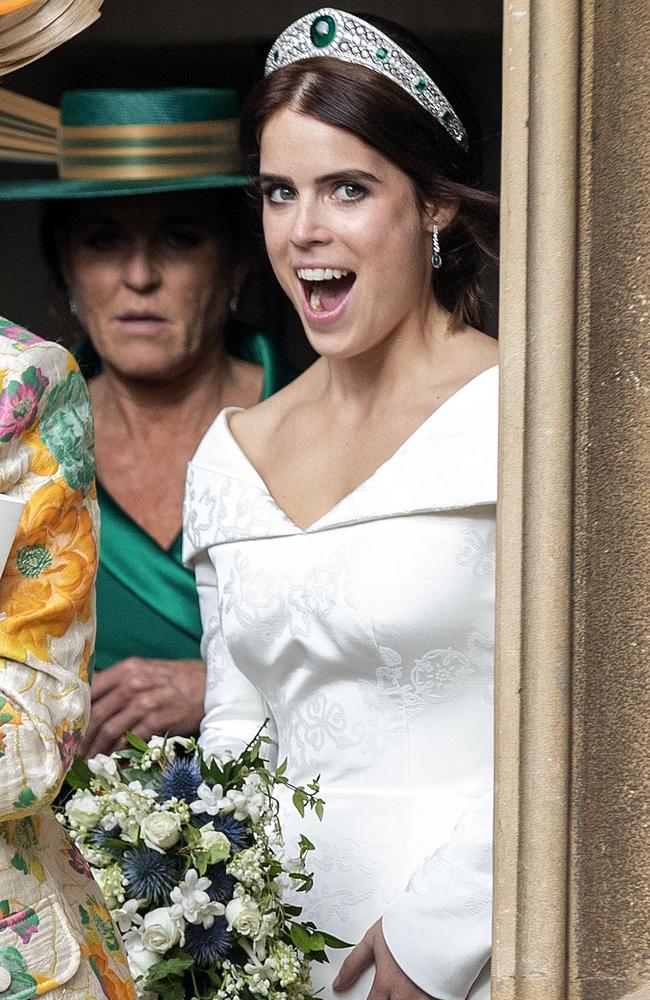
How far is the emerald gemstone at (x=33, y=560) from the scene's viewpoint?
50.3 inches

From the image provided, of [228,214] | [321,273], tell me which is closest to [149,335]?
[228,214]

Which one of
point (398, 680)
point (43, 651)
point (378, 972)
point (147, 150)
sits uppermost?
point (147, 150)

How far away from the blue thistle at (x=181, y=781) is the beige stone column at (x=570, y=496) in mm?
625

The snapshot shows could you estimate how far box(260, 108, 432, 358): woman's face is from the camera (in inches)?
79.0

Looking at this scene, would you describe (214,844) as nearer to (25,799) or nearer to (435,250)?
(25,799)

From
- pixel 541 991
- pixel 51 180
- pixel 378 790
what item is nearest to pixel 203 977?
pixel 378 790

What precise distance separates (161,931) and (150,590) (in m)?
0.75

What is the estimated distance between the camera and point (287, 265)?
207 centimetres

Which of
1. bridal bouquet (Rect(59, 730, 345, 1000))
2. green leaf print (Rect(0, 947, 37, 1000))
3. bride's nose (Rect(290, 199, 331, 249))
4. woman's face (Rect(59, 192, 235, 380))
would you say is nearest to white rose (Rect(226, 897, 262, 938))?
bridal bouquet (Rect(59, 730, 345, 1000))

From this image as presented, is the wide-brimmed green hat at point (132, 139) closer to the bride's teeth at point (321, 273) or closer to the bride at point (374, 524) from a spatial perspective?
the bride at point (374, 524)

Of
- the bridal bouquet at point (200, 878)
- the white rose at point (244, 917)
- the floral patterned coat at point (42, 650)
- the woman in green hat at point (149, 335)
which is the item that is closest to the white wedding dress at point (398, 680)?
the bridal bouquet at point (200, 878)

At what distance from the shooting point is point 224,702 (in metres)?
2.14

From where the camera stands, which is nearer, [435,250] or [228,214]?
[435,250]

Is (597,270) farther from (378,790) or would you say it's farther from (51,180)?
(51,180)
